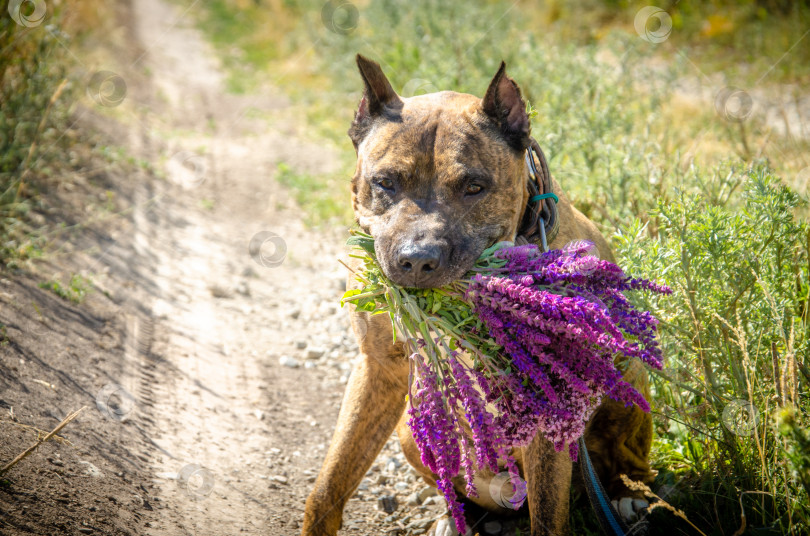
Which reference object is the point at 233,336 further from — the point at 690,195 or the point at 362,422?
the point at 690,195

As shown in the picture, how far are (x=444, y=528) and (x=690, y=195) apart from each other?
2.34 metres

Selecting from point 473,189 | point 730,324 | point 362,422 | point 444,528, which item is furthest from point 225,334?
point 730,324

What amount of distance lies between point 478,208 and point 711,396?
1.49 meters

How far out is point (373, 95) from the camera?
3.09 meters

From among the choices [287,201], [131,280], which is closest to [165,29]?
[287,201]

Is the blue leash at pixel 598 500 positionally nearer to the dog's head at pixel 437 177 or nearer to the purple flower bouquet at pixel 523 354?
the dog's head at pixel 437 177

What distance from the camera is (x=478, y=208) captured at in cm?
280

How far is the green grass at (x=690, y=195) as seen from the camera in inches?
113

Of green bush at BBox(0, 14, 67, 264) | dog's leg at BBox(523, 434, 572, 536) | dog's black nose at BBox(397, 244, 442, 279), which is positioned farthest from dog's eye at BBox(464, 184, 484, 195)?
green bush at BBox(0, 14, 67, 264)

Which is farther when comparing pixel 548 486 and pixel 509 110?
pixel 509 110

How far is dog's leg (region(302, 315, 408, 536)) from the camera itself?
9.98ft

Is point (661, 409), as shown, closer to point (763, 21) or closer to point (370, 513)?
point (370, 513)

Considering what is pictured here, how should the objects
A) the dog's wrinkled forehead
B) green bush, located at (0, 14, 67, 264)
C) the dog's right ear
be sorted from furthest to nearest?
green bush, located at (0, 14, 67, 264), the dog's right ear, the dog's wrinkled forehead

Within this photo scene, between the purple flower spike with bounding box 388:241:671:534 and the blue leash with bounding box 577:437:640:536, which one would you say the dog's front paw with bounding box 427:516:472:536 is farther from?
the purple flower spike with bounding box 388:241:671:534
